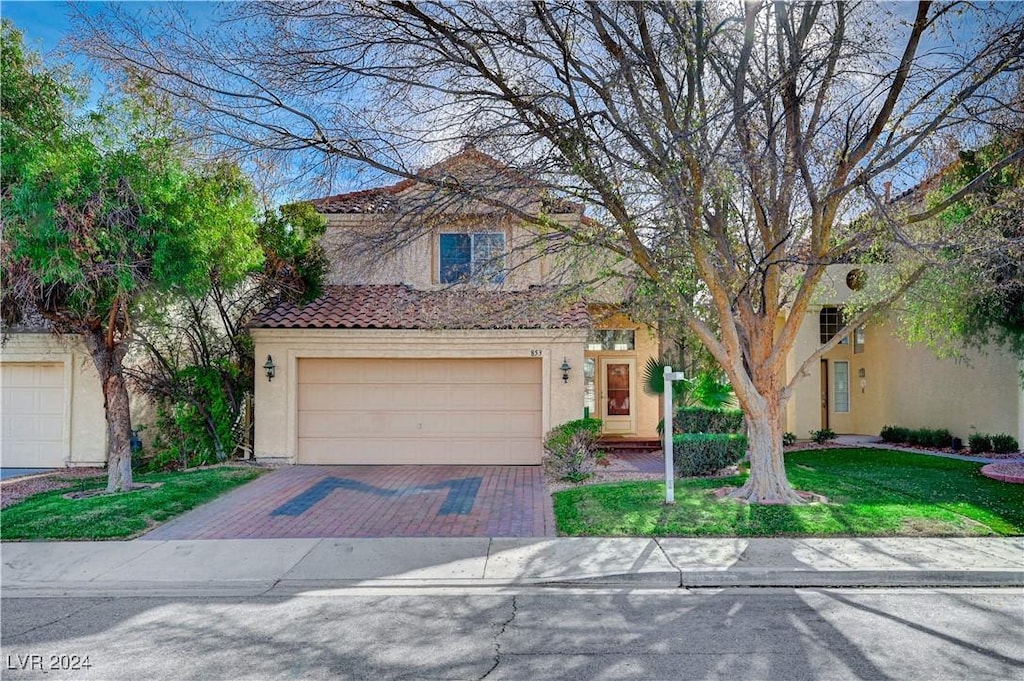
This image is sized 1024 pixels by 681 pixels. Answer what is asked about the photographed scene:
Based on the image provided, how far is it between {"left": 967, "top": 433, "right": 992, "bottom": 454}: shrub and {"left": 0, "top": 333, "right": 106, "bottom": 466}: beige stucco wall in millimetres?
18214

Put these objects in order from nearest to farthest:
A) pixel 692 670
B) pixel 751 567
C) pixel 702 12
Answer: pixel 692 670 → pixel 751 567 → pixel 702 12

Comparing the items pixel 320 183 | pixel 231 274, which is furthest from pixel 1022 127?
pixel 231 274

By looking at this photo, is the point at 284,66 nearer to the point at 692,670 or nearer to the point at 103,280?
the point at 103,280

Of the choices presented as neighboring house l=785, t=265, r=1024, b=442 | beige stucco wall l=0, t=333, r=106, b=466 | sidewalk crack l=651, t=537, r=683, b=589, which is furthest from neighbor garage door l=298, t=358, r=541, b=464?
neighboring house l=785, t=265, r=1024, b=442

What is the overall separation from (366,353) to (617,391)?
22.4 feet

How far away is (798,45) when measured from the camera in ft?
27.3

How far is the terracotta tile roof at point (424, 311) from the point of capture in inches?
407

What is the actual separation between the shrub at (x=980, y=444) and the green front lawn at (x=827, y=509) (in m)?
2.62

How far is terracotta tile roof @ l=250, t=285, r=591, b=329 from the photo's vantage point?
1034 cm

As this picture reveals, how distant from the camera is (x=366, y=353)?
1327 centimetres

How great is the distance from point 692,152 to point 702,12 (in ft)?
6.65

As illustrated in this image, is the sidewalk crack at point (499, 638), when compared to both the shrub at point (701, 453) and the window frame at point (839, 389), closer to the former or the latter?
the shrub at point (701, 453)

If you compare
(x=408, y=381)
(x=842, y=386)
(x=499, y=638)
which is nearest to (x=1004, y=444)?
(x=842, y=386)

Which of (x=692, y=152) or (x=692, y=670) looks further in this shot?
(x=692, y=152)
